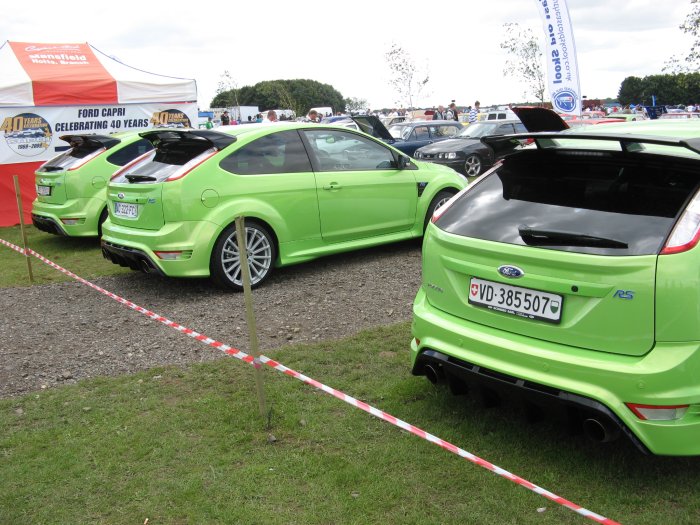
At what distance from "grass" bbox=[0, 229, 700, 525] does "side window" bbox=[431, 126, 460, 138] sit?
48.9 feet

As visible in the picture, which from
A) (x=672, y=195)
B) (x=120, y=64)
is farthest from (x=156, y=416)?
(x=120, y=64)

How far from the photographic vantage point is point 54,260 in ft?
29.9

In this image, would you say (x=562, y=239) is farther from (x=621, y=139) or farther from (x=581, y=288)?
(x=621, y=139)

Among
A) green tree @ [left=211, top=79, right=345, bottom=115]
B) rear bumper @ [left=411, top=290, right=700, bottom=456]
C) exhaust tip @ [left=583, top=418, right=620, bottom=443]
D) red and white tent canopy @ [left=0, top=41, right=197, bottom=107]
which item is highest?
green tree @ [left=211, top=79, right=345, bottom=115]

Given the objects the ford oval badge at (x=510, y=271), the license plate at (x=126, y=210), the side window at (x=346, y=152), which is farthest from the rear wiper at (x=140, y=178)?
the ford oval badge at (x=510, y=271)

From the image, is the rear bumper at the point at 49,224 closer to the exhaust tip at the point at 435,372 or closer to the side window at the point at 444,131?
the exhaust tip at the point at 435,372

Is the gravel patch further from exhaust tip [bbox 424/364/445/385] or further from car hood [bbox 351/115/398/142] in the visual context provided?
car hood [bbox 351/115/398/142]

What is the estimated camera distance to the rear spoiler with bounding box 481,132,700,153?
2.73m

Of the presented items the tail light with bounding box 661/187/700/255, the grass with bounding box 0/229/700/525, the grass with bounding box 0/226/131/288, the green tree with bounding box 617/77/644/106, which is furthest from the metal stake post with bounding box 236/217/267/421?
the green tree with bounding box 617/77/644/106

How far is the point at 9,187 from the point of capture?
40.3 ft

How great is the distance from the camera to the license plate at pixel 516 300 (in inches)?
118

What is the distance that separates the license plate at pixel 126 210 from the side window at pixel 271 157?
1.03 metres

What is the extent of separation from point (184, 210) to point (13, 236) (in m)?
6.52

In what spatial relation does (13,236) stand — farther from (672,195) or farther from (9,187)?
(672,195)
